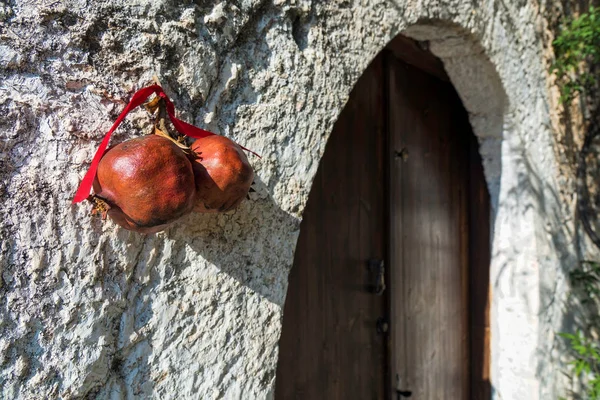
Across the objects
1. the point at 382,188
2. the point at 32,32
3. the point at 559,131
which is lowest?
the point at 382,188

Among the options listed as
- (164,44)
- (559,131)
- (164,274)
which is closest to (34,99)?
(164,44)

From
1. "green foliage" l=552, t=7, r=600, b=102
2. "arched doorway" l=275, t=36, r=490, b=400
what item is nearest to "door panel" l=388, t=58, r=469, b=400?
"arched doorway" l=275, t=36, r=490, b=400

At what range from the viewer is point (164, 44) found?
33.7 inches

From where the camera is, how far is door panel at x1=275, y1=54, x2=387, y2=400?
5.09 ft

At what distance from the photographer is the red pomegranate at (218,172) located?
75cm

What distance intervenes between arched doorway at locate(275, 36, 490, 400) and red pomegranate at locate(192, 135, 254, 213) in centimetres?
78

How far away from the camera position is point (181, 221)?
0.88 meters

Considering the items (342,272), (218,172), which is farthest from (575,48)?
(218,172)

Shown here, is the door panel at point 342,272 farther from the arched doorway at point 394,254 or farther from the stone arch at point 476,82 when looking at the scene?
the stone arch at point 476,82

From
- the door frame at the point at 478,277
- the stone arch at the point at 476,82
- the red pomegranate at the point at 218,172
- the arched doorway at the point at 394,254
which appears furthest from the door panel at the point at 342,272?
the red pomegranate at the point at 218,172

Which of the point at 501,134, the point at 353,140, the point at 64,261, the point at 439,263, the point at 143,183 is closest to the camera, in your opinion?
the point at 143,183

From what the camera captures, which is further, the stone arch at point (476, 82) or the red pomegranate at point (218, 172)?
the stone arch at point (476, 82)

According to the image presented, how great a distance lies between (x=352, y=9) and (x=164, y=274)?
0.80 metres

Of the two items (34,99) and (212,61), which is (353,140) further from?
(34,99)
